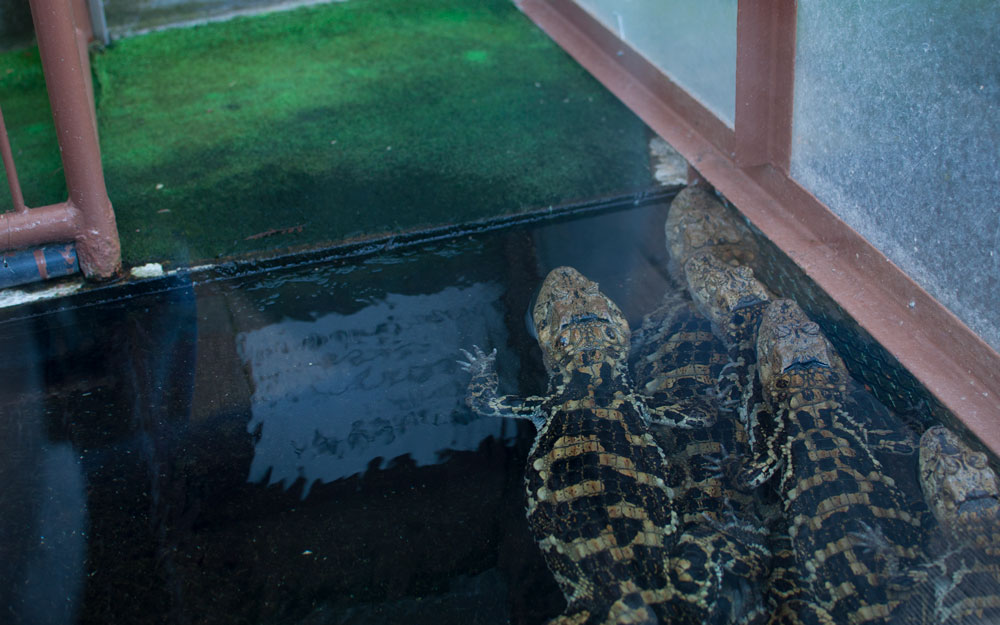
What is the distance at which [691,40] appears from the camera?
Result: 404cm

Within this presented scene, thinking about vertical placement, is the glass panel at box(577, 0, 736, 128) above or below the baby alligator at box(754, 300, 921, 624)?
above

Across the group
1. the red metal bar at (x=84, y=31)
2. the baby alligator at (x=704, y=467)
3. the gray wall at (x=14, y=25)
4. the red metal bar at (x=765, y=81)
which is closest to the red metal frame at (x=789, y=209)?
the red metal bar at (x=765, y=81)

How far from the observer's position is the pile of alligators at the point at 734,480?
2230mm

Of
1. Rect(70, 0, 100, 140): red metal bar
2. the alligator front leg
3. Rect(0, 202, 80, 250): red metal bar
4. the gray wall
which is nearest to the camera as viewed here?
the alligator front leg

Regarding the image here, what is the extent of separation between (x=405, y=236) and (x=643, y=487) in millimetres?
1778

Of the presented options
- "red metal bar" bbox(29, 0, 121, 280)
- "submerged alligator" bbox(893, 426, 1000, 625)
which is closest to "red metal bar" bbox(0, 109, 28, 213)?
"red metal bar" bbox(29, 0, 121, 280)

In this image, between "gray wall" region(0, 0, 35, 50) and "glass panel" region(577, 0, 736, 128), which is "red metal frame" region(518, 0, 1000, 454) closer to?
"glass panel" region(577, 0, 736, 128)

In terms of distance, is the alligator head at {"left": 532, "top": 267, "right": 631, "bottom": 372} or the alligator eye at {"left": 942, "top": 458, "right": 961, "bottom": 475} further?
the alligator head at {"left": 532, "top": 267, "right": 631, "bottom": 372}

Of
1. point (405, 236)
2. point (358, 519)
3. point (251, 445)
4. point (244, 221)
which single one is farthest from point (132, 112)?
point (358, 519)

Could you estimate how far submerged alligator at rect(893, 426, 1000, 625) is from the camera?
2.13 meters

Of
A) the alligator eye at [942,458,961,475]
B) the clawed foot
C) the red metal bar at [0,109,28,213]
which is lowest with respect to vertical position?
the clawed foot

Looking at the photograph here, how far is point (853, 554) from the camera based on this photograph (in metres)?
2.25

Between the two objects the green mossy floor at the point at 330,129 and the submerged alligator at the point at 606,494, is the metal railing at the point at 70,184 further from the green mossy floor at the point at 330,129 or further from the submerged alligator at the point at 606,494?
the submerged alligator at the point at 606,494

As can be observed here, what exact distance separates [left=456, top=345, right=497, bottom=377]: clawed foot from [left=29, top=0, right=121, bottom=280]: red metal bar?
1662 mm
